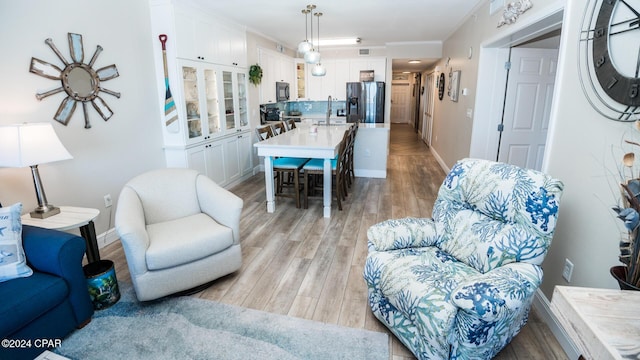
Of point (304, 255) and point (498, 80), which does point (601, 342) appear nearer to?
point (304, 255)

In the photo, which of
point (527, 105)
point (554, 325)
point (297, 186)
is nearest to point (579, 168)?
point (554, 325)

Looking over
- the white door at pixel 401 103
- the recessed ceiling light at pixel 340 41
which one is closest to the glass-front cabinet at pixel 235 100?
the recessed ceiling light at pixel 340 41

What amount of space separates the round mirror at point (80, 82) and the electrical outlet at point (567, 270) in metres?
4.05

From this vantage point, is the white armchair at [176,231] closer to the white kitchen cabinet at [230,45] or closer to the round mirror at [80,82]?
the round mirror at [80,82]

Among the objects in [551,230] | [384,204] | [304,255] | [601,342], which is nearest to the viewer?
[601,342]

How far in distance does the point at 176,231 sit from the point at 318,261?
49.2 inches

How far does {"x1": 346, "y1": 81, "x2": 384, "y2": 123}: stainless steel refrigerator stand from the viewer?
771 centimetres

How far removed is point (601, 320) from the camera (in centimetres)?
91

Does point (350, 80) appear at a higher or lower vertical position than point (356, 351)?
higher

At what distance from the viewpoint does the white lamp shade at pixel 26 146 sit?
2096 millimetres

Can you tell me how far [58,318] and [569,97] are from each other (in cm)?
340

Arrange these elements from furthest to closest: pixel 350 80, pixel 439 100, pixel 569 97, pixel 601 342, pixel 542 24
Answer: pixel 350 80 < pixel 439 100 < pixel 542 24 < pixel 569 97 < pixel 601 342

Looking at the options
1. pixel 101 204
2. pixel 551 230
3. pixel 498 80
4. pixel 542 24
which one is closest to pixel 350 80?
pixel 498 80

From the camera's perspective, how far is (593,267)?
1786 mm
